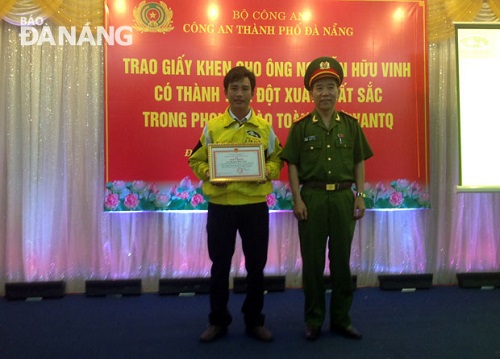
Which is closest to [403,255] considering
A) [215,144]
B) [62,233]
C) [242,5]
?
[215,144]

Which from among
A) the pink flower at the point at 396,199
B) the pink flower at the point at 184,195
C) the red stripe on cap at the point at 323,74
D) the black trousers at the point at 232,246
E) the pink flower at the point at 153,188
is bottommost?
the black trousers at the point at 232,246

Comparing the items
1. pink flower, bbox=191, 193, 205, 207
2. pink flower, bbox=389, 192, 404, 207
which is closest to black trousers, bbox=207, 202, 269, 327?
pink flower, bbox=191, 193, 205, 207

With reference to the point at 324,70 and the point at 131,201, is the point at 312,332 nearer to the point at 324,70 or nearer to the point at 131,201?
the point at 324,70

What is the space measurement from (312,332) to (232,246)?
65cm

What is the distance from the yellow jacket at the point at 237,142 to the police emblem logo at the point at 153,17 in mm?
1313

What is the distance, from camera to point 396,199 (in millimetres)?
3715

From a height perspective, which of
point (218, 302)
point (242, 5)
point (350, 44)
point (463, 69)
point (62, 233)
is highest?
point (242, 5)

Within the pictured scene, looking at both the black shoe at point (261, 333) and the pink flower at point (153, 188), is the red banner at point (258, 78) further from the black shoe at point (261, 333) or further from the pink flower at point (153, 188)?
the black shoe at point (261, 333)

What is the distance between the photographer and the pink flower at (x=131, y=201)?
353 cm

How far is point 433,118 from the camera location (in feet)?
12.6

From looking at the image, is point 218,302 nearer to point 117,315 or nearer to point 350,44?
point 117,315

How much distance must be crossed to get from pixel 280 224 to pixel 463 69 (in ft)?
5.97

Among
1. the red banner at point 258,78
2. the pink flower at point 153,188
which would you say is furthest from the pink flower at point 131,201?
the pink flower at point 153,188

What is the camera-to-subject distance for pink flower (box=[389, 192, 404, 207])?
371 centimetres
